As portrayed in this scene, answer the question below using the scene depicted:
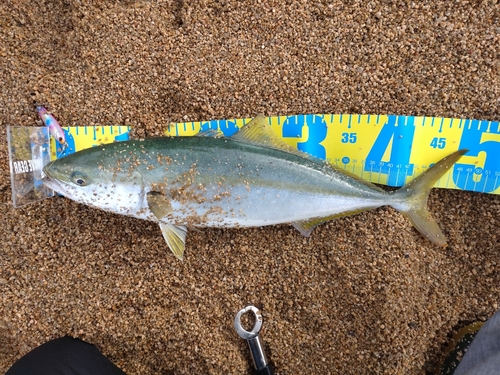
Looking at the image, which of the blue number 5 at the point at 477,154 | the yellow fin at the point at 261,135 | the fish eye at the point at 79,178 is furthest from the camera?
the blue number 5 at the point at 477,154

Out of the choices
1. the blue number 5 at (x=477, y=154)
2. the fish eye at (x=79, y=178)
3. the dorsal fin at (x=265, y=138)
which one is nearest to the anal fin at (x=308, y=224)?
the dorsal fin at (x=265, y=138)

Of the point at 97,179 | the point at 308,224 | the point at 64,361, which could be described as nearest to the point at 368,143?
the point at 308,224

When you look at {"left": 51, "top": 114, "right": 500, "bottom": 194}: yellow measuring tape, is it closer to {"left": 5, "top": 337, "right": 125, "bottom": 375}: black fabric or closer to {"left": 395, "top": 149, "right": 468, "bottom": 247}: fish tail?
{"left": 395, "top": 149, "right": 468, "bottom": 247}: fish tail

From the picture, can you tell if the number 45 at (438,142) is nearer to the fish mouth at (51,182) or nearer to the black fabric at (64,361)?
the fish mouth at (51,182)

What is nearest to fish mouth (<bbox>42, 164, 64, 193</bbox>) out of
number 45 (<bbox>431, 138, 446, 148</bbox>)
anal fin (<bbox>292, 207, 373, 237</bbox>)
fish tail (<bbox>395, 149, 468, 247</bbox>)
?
anal fin (<bbox>292, 207, 373, 237</bbox>)

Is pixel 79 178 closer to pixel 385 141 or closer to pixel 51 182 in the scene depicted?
pixel 51 182
